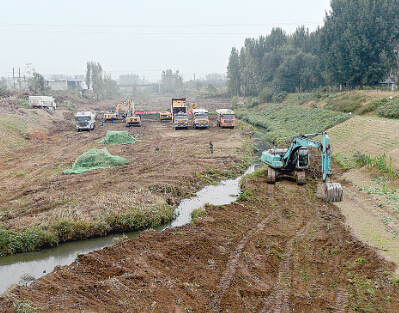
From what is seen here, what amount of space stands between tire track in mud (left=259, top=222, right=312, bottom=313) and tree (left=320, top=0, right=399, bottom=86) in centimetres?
3768

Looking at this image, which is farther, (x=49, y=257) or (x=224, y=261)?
(x=49, y=257)

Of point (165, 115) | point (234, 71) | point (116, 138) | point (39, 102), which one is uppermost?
point (234, 71)

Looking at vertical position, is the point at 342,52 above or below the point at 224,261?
above

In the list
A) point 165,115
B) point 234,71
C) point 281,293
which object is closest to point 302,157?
point 281,293

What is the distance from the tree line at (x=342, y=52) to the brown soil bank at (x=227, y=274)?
116 feet

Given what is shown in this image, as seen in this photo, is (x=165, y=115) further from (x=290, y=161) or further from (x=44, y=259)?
(x=44, y=259)

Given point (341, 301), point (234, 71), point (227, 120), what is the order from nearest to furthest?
1. point (341, 301)
2. point (227, 120)
3. point (234, 71)

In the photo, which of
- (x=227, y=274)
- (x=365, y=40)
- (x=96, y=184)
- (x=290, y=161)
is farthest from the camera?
(x=365, y=40)

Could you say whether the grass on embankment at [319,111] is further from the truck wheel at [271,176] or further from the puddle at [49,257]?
the puddle at [49,257]

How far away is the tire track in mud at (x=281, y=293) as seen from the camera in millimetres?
7893

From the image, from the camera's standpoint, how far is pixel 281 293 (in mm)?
8484

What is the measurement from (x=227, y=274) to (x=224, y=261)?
33.2 inches

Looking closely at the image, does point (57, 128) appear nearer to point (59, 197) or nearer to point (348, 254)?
point (59, 197)

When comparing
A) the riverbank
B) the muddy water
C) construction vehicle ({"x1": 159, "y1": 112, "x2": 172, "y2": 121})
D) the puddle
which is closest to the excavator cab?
the riverbank
